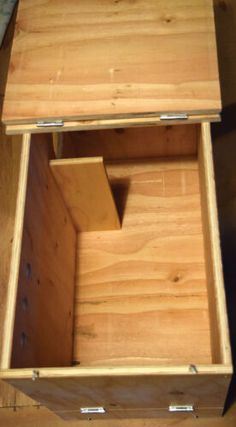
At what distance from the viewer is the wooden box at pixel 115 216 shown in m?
0.67

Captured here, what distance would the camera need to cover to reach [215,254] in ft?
2.18

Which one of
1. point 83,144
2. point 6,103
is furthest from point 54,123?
point 83,144

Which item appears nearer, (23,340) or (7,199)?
(23,340)

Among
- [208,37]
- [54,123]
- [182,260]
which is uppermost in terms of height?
[208,37]

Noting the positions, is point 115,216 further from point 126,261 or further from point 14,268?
point 14,268

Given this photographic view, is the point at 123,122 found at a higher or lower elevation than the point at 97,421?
higher

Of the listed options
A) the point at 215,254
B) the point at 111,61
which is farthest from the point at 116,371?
the point at 111,61

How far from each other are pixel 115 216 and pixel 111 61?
30 centimetres

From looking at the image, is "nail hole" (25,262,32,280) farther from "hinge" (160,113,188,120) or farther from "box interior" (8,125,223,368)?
"hinge" (160,113,188,120)

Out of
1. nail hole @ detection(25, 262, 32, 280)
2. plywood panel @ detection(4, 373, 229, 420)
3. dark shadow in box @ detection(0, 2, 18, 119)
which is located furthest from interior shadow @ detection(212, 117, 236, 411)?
dark shadow in box @ detection(0, 2, 18, 119)

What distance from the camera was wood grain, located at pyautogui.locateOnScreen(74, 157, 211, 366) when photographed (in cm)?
86

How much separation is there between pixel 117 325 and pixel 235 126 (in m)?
0.58

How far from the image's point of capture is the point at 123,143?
98cm

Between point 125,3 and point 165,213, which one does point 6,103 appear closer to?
point 125,3
